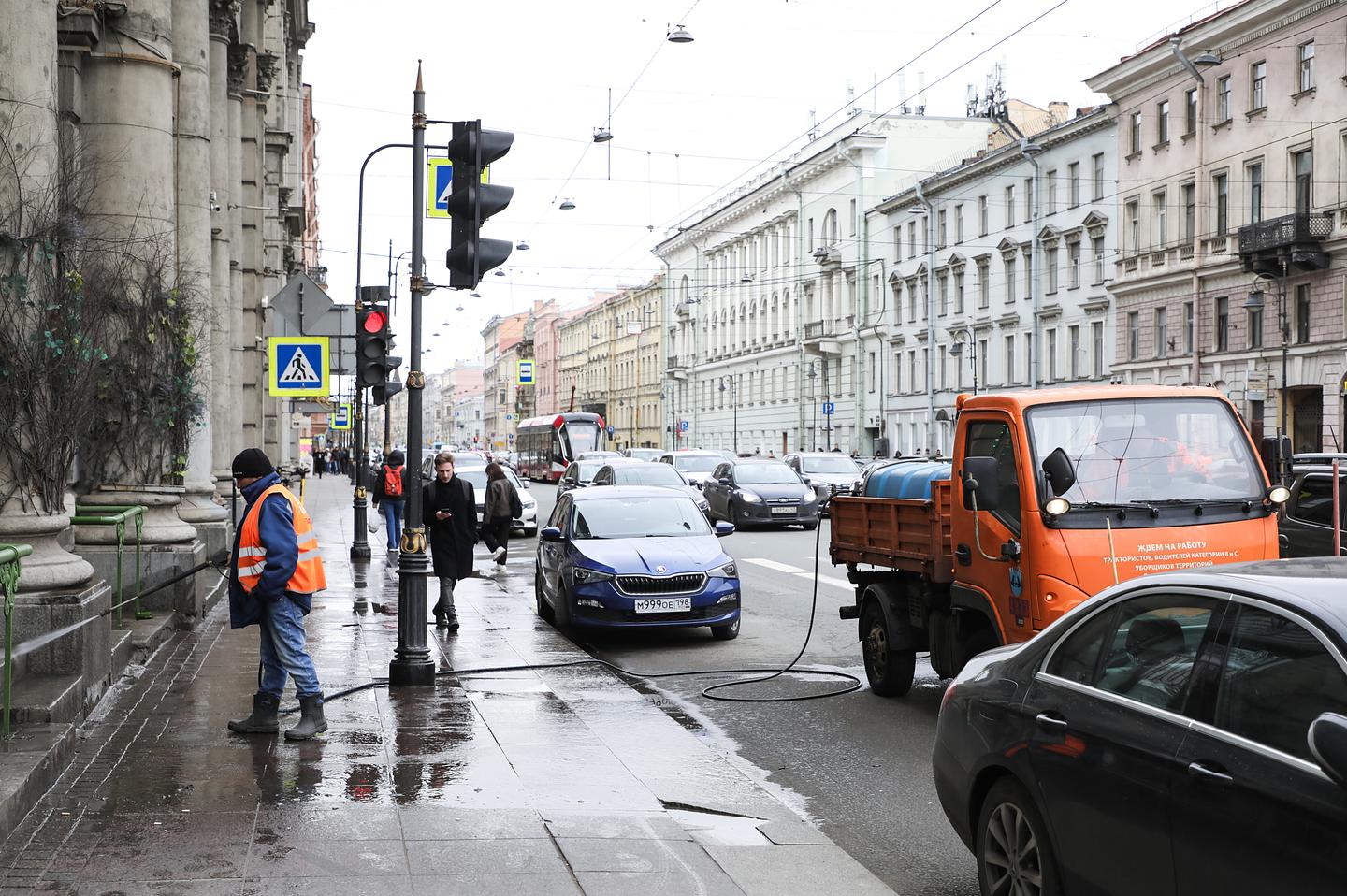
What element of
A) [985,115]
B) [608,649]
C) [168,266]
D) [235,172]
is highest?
[985,115]

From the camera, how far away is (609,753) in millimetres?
8578

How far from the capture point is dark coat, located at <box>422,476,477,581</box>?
49.0 feet

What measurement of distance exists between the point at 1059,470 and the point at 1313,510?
667 centimetres

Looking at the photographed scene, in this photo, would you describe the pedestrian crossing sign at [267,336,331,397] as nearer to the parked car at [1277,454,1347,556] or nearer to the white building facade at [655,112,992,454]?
the parked car at [1277,454,1347,556]

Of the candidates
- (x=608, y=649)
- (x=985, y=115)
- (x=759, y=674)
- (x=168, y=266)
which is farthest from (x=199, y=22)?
(x=985, y=115)

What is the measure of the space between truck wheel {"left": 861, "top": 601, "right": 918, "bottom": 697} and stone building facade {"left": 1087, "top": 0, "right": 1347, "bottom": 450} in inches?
1332

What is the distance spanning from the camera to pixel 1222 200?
1812 inches

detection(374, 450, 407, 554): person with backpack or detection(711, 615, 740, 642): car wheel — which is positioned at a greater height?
detection(374, 450, 407, 554): person with backpack

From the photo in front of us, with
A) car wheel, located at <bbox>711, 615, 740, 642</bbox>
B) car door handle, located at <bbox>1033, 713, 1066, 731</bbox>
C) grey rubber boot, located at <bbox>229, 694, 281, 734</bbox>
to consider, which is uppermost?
car door handle, located at <bbox>1033, 713, 1066, 731</bbox>

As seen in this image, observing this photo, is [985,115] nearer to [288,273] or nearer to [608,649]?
[288,273]

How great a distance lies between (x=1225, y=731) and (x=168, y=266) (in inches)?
496

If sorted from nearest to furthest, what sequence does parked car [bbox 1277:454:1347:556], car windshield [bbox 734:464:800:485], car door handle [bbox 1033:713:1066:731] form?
1. car door handle [bbox 1033:713:1066:731]
2. parked car [bbox 1277:454:1347:556]
3. car windshield [bbox 734:464:800:485]

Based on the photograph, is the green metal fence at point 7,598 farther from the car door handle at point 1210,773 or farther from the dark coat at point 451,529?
the dark coat at point 451,529

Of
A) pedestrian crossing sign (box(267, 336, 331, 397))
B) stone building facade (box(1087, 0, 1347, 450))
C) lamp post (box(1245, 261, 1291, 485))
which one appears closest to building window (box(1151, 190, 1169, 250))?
stone building facade (box(1087, 0, 1347, 450))
